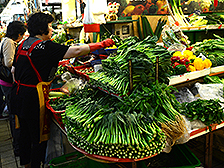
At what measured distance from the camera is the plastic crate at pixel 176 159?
2594mm

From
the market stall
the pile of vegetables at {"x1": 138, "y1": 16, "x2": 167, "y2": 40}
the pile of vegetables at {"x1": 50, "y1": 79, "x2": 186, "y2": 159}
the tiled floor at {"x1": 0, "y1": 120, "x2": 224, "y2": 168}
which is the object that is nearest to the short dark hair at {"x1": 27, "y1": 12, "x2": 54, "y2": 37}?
the market stall

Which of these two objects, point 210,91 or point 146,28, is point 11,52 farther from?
point 210,91

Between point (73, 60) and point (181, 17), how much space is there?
2878mm

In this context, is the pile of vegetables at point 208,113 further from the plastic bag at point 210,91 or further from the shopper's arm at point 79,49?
the shopper's arm at point 79,49

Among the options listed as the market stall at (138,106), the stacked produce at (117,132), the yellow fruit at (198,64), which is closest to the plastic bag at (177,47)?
the market stall at (138,106)

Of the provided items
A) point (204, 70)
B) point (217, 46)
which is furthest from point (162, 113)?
point (217, 46)

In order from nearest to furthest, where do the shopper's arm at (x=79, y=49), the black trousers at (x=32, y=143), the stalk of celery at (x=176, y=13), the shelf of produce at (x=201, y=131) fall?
1. the shelf of produce at (x=201, y=131)
2. the shopper's arm at (x=79, y=49)
3. the black trousers at (x=32, y=143)
4. the stalk of celery at (x=176, y=13)

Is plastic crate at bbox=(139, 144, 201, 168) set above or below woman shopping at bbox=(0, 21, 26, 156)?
below

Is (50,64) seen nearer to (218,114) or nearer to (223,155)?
(218,114)

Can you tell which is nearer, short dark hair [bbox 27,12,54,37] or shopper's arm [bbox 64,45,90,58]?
shopper's arm [bbox 64,45,90,58]

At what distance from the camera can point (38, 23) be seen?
9.37 feet

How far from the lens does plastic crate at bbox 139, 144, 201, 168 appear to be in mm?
2594

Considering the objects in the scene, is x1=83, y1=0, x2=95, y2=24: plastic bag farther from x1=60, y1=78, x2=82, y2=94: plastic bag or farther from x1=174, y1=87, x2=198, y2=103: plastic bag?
x1=174, y1=87, x2=198, y2=103: plastic bag

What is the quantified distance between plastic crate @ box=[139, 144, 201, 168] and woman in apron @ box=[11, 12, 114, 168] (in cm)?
155
